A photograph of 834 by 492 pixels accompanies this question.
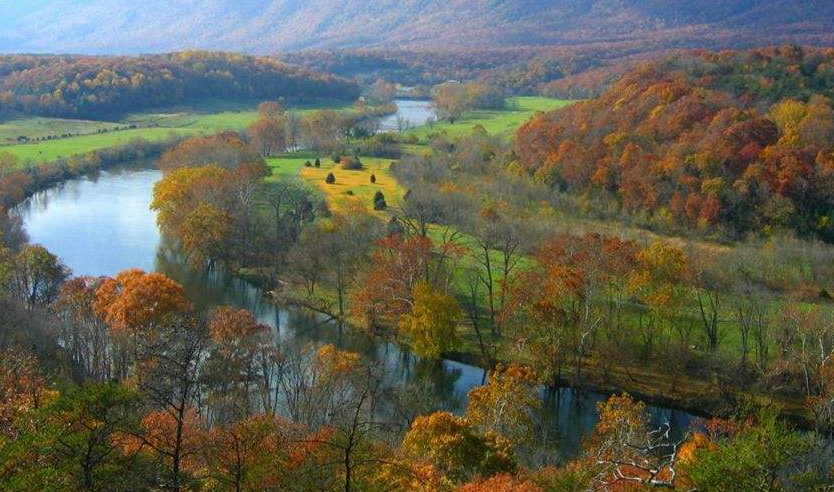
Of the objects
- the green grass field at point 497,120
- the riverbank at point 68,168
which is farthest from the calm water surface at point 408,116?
the riverbank at point 68,168

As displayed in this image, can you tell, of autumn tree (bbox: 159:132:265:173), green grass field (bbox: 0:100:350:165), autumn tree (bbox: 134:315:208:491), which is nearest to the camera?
autumn tree (bbox: 134:315:208:491)

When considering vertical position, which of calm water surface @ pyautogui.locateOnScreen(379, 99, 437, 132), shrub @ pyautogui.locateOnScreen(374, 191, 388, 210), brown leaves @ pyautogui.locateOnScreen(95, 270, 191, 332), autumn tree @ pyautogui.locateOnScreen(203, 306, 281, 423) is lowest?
calm water surface @ pyautogui.locateOnScreen(379, 99, 437, 132)

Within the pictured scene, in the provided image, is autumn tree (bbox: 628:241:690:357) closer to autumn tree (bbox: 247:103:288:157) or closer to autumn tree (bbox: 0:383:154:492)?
autumn tree (bbox: 0:383:154:492)

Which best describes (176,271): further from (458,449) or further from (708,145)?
(708,145)

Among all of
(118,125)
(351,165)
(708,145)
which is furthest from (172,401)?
(118,125)

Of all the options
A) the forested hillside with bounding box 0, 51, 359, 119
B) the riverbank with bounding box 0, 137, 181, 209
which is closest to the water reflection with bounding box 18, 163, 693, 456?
the riverbank with bounding box 0, 137, 181, 209

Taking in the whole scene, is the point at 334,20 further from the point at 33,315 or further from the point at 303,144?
the point at 33,315

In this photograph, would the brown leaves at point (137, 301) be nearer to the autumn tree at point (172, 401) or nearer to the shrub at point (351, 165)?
the autumn tree at point (172, 401)
